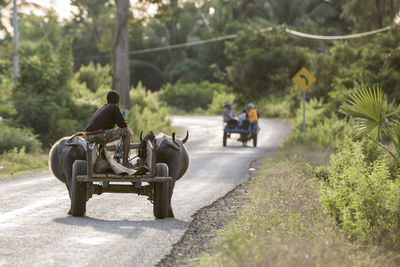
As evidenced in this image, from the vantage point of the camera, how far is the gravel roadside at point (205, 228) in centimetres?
788

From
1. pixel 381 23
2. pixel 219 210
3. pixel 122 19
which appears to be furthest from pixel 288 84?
pixel 219 210

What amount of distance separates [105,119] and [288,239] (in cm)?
421

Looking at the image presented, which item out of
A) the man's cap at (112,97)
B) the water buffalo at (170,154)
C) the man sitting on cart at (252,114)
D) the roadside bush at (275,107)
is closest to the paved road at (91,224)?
the water buffalo at (170,154)

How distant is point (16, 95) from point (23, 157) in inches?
317

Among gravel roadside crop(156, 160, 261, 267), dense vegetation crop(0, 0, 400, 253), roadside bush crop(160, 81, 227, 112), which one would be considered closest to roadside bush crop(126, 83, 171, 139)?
dense vegetation crop(0, 0, 400, 253)

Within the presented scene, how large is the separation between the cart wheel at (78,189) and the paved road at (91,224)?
18 centimetres

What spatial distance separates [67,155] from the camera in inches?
425

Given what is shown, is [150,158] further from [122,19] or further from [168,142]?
[122,19]

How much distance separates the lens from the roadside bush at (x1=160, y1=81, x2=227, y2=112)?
2736 inches

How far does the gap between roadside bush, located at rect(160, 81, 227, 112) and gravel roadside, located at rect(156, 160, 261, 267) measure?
54904 mm

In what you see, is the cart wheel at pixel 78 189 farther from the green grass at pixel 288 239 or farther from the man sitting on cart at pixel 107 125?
the green grass at pixel 288 239

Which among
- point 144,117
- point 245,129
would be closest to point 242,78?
point 144,117

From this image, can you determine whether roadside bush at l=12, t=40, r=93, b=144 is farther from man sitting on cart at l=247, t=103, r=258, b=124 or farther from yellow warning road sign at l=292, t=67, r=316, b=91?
yellow warning road sign at l=292, t=67, r=316, b=91

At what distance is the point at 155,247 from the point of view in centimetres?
830
